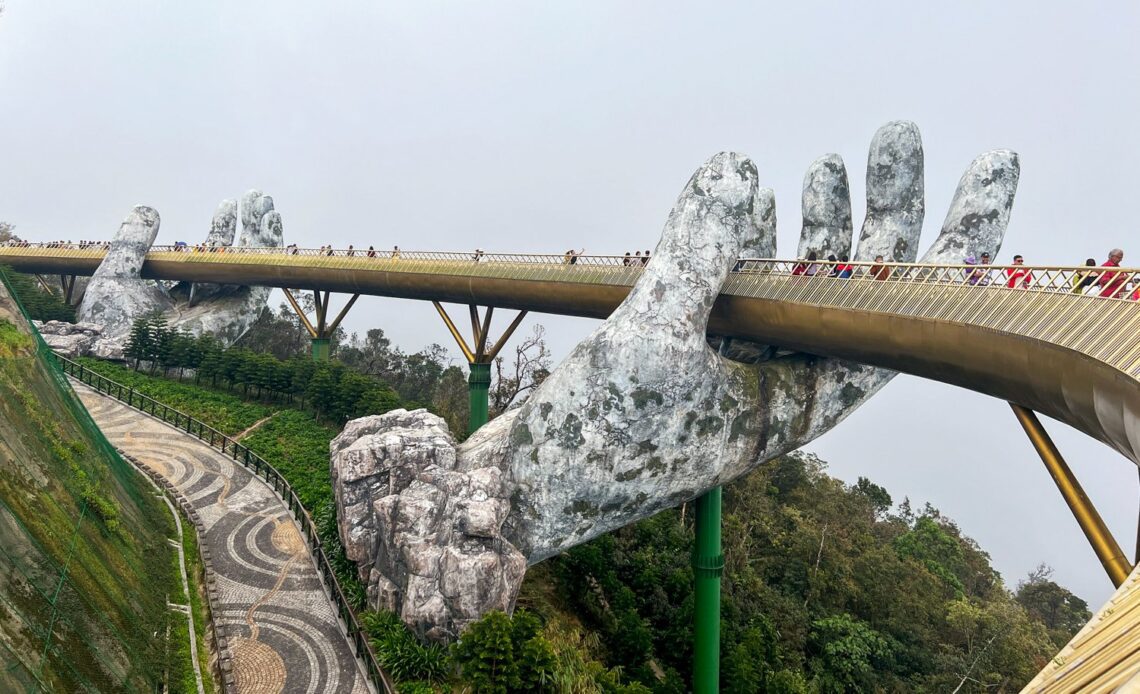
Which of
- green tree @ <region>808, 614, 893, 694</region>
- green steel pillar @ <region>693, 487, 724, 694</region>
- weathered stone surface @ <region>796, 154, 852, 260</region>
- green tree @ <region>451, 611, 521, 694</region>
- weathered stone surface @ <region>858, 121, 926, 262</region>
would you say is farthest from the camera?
green tree @ <region>808, 614, 893, 694</region>

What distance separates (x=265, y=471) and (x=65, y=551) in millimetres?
11866

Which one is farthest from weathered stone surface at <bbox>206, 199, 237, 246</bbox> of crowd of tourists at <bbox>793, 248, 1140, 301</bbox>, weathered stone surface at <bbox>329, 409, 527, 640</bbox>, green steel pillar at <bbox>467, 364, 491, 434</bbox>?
crowd of tourists at <bbox>793, 248, 1140, 301</bbox>

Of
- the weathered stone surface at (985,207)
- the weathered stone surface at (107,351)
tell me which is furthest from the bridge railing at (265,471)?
the weathered stone surface at (985,207)

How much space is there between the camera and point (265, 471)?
75.6 feet

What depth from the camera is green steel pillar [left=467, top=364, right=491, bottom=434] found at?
26.2 metres

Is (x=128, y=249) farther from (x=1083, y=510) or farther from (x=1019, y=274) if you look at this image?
(x=1083, y=510)

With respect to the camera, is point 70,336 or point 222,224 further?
point 222,224

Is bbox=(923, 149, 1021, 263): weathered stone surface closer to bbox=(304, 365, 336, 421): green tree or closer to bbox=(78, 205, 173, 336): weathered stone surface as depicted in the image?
bbox=(304, 365, 336, 421): green tree

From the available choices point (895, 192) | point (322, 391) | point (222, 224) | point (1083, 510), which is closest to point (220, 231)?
point (222, 224)

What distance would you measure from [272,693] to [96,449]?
27.0 ft

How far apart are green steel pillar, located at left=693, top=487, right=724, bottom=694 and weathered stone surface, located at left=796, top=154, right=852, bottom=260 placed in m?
7.76

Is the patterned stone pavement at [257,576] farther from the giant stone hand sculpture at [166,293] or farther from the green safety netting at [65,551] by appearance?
the giant stone hand sculpture at [166,293]

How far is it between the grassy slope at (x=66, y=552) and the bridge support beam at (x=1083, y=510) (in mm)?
14931

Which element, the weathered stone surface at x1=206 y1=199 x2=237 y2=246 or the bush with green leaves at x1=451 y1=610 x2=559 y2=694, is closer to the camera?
the bush with green leaves at x1=451 y1=610 x2=559 y2=694
